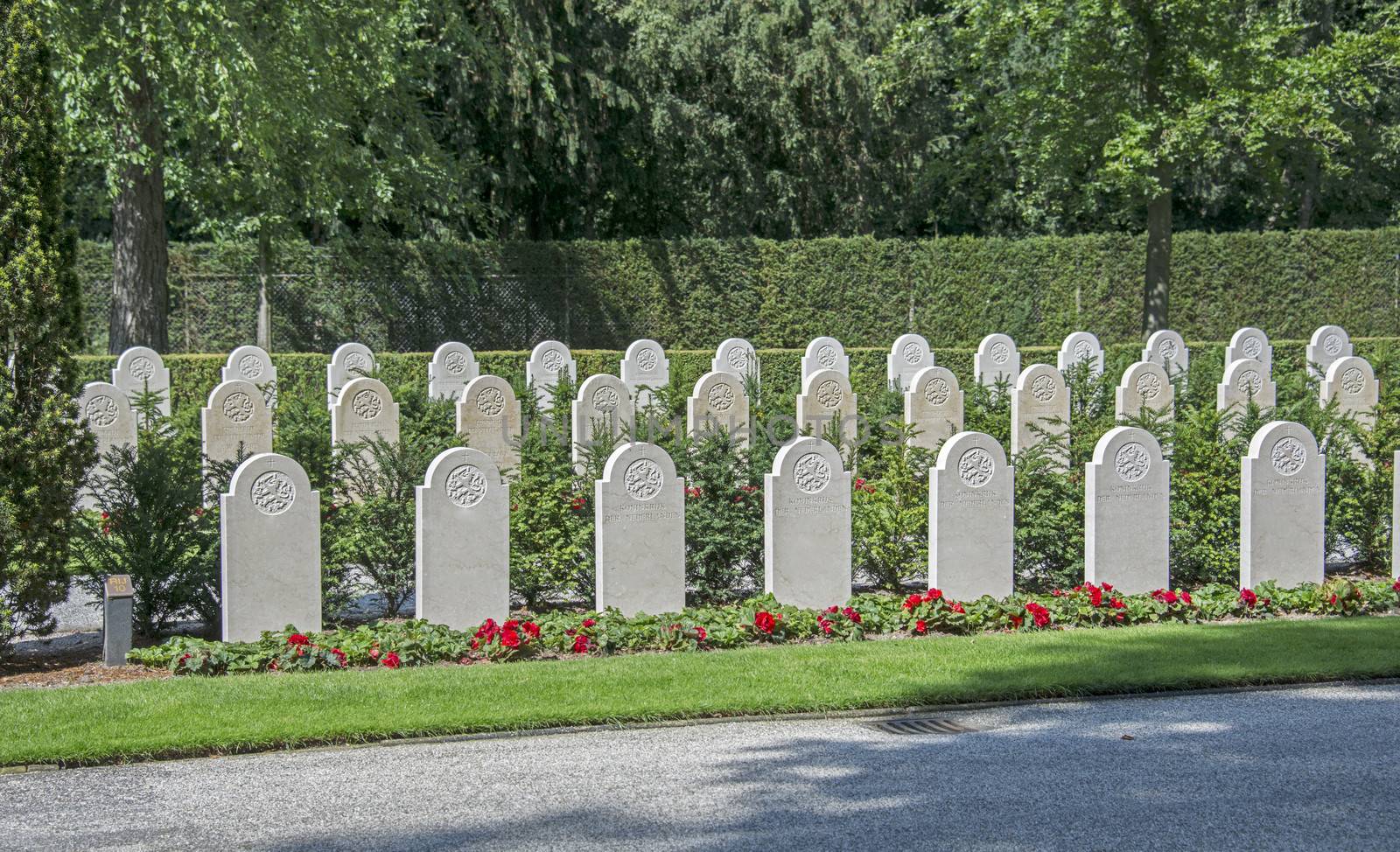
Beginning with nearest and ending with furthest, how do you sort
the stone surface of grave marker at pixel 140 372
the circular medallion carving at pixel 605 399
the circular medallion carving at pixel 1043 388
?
1. the circular medallion carving at pixel 605 399
2. the circular medallion carving at pixel 1043 388
3. the stone surface of grave marker at pixel 140 372

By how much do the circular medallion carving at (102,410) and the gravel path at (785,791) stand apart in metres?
9.01

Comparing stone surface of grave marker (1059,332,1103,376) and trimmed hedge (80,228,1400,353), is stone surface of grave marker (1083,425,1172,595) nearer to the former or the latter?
stone surface of grave marker (1059,332,1103,376)

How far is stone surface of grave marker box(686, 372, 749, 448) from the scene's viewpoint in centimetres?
1571

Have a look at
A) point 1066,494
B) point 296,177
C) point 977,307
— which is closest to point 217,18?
point 296,177

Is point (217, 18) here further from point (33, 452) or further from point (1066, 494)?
point (1066, 494)

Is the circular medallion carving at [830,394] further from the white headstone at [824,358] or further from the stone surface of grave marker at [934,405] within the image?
the white headstone at [824,358]

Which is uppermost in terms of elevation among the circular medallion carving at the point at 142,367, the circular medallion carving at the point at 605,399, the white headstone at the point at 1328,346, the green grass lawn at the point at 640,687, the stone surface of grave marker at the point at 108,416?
the white headstone at the point at 1328,346

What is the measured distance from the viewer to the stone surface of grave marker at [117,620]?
8289 mm

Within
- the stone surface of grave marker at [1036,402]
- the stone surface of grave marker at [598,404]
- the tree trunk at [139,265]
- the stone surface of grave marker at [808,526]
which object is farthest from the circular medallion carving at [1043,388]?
the tree trunk at [139,265]

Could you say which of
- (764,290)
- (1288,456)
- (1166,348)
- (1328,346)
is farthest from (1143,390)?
(764,290)

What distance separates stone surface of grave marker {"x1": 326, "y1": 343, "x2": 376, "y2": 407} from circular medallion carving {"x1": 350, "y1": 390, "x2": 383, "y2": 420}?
11.6ft

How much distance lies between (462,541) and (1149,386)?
10.3 m

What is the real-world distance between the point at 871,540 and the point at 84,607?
5.86 meters

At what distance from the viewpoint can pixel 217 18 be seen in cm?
1762
